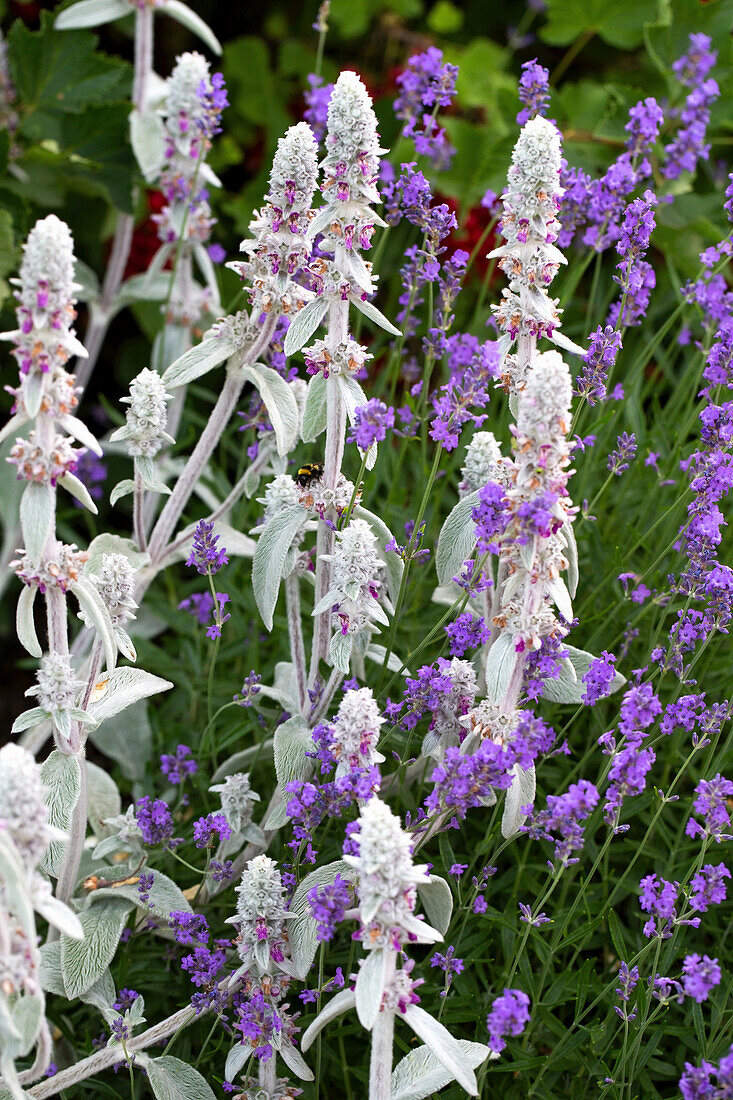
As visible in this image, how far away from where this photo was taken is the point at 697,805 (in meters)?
1.38

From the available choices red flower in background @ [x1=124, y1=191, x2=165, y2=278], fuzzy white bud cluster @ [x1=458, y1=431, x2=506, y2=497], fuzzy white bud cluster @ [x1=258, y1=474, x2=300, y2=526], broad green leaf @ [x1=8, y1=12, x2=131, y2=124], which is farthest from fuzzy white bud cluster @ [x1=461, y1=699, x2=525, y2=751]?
red flower in background @ [x1=124, y1=191, x2=165, y2=278]

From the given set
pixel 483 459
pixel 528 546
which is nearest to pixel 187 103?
pixel 483 459

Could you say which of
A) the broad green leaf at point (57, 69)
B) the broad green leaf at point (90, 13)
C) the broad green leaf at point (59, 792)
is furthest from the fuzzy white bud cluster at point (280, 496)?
the broad green leaf at point (57, 69)

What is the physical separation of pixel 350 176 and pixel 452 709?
30.1 inches

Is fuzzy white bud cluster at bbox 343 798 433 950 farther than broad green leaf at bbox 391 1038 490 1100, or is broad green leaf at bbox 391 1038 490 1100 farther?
broad green leaf at bbox 391 1038 490 1100

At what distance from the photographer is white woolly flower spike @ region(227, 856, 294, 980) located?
4.66 ft

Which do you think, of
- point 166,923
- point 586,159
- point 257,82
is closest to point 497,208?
point 586,159

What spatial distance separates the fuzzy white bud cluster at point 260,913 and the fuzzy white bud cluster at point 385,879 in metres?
0.21

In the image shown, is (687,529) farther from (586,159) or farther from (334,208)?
(586,159)

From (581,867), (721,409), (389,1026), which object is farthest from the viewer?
(581,867)

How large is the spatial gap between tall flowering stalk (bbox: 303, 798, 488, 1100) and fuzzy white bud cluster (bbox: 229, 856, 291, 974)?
130 mm

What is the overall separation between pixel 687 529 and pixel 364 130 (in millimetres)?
800

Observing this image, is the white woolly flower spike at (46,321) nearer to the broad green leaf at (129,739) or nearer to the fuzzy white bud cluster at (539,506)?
the fuzzy white bud cluster at (539,506)

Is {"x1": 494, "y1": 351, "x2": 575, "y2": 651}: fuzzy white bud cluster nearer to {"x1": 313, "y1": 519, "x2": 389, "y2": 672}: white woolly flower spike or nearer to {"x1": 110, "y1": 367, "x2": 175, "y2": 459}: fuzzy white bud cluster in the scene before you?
{"x1": 313, "y1": 519, "x2": 389, "y2": 672}: white woolly flower spike
